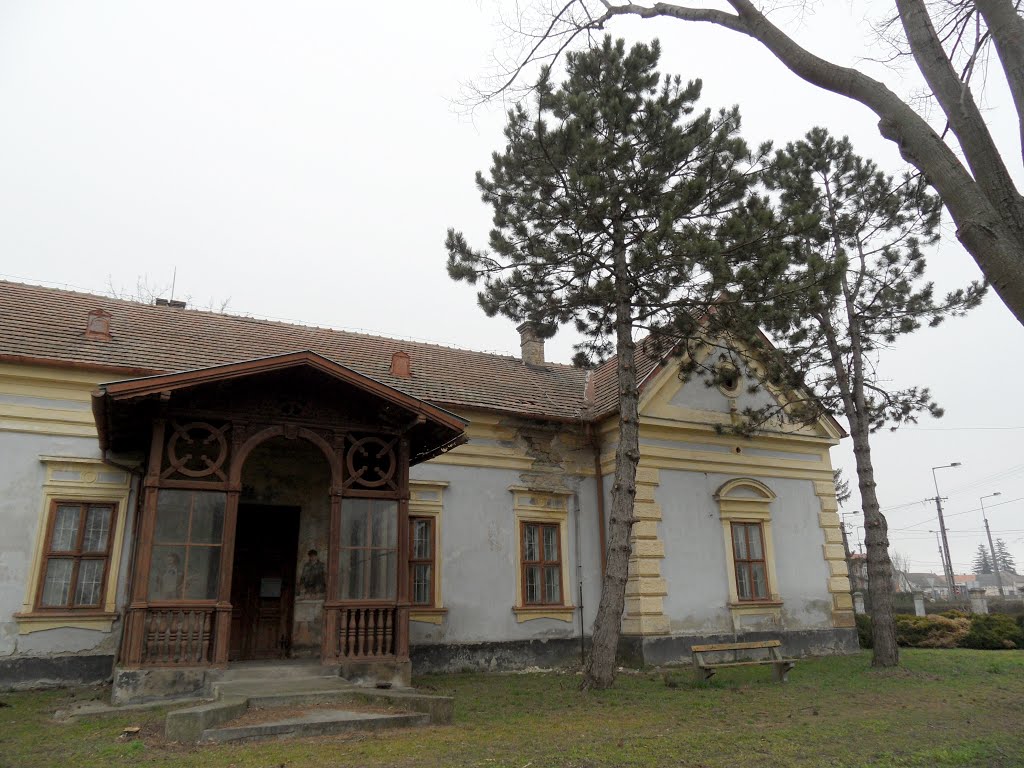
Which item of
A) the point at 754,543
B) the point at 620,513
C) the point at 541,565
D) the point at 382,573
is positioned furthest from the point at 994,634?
the point at 382,573

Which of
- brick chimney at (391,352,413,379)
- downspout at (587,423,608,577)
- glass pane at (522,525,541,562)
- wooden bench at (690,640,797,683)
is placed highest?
brick chimney at (391,352,413,379)

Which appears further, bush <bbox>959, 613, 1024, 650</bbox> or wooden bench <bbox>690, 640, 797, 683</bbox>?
bush <bbox>959, 613, 1024, 650</bbox>

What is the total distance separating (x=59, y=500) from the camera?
448 inches

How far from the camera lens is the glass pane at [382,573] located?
419 inches

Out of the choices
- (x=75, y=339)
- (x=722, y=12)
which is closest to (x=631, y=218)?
(x=722, y=12)

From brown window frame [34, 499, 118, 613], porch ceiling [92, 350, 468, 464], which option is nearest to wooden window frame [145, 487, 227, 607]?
porch ceiling [92, 350, 468, 464]

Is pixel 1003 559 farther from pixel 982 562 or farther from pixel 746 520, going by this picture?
pixel 746 520

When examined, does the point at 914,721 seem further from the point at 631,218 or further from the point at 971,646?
the point at 971,646

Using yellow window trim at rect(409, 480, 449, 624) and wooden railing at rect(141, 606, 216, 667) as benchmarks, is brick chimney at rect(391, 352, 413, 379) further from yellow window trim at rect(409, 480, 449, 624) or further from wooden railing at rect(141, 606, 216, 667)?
wooden railing at rect(141, 606, 216, 667)

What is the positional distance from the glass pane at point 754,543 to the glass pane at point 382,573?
857 centimetres

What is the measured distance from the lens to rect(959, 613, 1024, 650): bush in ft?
62.1

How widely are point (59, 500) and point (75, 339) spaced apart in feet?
9.48

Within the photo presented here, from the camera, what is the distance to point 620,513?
1125cm

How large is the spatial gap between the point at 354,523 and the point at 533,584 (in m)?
5.03
